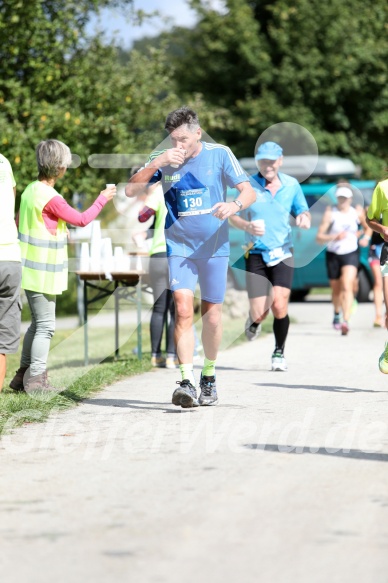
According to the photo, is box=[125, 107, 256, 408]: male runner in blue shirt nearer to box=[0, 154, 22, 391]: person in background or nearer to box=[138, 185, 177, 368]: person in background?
box=[0, 154, 22, 391]: person in background

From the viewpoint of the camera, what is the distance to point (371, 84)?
121 ft

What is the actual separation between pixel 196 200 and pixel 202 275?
21.4 inches

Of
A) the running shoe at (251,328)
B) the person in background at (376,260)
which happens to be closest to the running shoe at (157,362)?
the running shoe at (251,328)

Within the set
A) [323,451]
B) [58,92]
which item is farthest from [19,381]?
[58,92]

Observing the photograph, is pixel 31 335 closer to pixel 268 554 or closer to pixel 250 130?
pixel 268 554

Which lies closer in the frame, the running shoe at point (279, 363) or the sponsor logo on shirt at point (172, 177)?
the sponsor logo on shirt at point (172, 177)

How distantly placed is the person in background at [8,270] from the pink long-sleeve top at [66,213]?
19.8 inches

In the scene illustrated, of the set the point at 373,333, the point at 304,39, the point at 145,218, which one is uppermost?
the point at 304,39

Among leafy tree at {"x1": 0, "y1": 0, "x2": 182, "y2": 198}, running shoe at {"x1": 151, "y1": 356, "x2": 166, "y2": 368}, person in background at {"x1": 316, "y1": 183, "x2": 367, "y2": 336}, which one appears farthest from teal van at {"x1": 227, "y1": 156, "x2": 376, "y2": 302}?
running shoe at {"x1": 151, "y1": 356, "x2": 166, "y2": 368}

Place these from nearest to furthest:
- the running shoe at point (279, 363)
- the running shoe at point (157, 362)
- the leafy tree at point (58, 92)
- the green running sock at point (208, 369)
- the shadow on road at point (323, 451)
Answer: the shadow on road at point (323, 451), the green running sock at point (208, 369), the running shoe at point (279, 363), the running shoe at point (157, 362), the leafy tree at point (58, 92)

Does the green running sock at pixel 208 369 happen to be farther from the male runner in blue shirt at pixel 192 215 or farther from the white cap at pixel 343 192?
the white cap at pixel 343 192

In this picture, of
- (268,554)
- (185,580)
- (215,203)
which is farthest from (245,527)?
(215,203)

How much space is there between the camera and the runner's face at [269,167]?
10.6m

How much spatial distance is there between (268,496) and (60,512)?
35.3 inches
